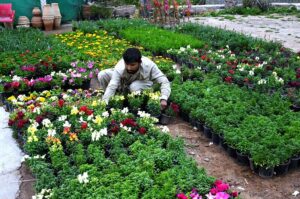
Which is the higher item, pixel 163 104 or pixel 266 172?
pixel 163 104

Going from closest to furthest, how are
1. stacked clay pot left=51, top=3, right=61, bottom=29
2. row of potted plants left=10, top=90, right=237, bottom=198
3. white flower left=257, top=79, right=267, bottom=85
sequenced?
1. row of potted plants left=10, top=90, right=237, bottom=198
2. white flower left=257, top=79, right=267, bottom=85
3. stacked clay pot left=51, top=3, right=61, bottom=29

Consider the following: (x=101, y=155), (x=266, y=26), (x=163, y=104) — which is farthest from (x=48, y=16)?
(x=101, y=155)

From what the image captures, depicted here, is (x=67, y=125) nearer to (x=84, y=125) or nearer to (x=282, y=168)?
(x=84, y=125)

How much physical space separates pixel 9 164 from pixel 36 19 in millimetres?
10623

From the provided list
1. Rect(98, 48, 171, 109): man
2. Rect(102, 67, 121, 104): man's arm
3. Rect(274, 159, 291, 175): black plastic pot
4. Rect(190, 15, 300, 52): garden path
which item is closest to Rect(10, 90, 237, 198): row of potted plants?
Rect(102, 67, 121, 104): man's arm

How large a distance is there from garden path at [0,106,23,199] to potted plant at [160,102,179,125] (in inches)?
86.2

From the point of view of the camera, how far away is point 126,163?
14.1ft

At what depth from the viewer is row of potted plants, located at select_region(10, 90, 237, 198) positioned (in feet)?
12.7

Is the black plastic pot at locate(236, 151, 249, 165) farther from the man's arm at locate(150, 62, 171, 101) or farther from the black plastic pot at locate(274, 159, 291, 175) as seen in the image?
the man's arm at locate(150, 62, 171, 101)

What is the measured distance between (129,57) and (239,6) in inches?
636

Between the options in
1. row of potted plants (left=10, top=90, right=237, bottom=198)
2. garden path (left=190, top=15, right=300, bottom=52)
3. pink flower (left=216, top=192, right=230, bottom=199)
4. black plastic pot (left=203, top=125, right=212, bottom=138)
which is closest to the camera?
pink flower (left=216, top=192, right=230, bottom=199)

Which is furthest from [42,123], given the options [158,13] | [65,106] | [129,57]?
[158,13]

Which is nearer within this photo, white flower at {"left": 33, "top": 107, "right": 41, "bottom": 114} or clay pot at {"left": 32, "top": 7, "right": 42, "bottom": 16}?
white flower at {"left": 33, "top": 107, "right": 41, "bottom": 114}

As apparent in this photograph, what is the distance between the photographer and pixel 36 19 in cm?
1458
